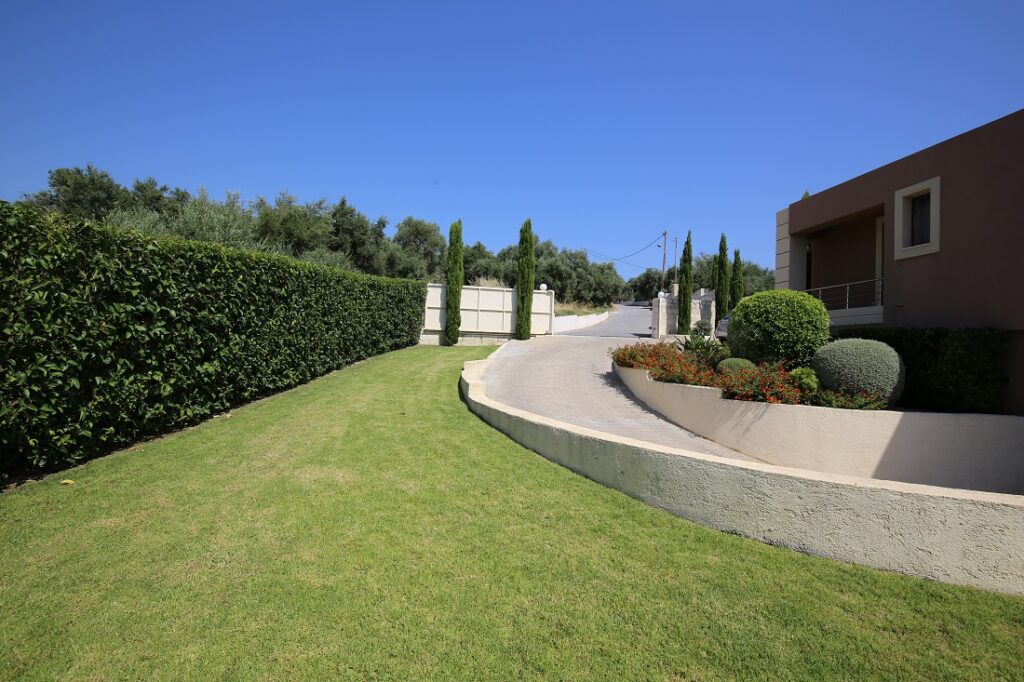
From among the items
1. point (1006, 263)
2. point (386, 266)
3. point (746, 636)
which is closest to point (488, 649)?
point (746, 636)

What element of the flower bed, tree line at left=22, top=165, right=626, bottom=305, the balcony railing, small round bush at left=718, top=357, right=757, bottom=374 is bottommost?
the flower bed

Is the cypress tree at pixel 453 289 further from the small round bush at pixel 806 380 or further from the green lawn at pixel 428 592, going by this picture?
the green lawn at pixel 428 592

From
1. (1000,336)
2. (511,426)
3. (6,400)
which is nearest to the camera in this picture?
(6,400)

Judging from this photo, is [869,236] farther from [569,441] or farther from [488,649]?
[488,649]

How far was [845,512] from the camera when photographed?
3719mm

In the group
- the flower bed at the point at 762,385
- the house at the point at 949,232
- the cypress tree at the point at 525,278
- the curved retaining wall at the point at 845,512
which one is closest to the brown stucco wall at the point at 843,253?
the house at the point at 949,232

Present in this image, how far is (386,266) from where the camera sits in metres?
37.1

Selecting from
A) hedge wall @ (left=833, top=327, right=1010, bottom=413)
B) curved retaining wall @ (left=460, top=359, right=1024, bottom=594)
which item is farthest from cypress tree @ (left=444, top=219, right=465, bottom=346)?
curved retaining wall @ (left=460, top=359, right=1024, bottom=594)

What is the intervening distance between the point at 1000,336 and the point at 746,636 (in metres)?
7.60

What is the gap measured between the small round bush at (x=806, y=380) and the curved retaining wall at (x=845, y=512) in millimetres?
4137

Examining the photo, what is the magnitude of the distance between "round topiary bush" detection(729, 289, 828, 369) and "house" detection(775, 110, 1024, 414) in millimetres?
2096

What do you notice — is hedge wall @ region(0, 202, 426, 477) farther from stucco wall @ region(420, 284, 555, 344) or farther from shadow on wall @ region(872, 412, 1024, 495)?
stucco wall @ region(420, 284, 555, 344)

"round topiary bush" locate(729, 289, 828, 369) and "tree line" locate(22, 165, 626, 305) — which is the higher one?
"tree line" locate(22, 165, 626, 305)

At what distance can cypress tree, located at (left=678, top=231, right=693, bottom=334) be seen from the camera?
24.0m
